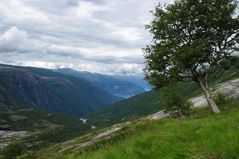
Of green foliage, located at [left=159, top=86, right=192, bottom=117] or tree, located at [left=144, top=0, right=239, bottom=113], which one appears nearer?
tree, located at [left=144, top=0, right=239, bottom=113]

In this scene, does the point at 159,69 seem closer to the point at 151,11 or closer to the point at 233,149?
the point at 151,11

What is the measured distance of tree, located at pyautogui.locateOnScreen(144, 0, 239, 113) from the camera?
50756mm

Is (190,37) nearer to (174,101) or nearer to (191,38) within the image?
(191,38)

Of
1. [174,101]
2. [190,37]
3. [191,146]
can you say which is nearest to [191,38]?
[190,37]

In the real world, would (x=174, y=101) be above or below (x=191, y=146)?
below

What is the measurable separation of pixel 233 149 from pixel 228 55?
46.6 m

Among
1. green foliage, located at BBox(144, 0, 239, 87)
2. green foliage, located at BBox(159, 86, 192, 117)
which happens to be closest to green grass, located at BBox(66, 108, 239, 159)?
green foliage, located at BBox(144, 0, 239, 87)

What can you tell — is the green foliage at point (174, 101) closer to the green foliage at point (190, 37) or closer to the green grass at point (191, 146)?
the green foliage at point (190, 37)

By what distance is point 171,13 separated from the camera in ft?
168

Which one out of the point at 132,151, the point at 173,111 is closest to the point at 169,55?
the point at 132,151

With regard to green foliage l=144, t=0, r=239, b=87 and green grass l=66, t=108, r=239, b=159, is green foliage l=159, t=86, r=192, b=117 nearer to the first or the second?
green foliage l=144, t=0, r=239, b=87

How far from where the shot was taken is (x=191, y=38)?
170 ft

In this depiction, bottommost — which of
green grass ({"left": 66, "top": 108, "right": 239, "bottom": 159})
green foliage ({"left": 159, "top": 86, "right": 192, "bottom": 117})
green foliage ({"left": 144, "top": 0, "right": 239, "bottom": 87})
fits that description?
green foliage ({"left": 159, "top": 86, "right": 192, "bottom": 117})

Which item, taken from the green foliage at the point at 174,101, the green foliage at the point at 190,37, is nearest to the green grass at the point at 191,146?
the green foliage at the point at 190,37
